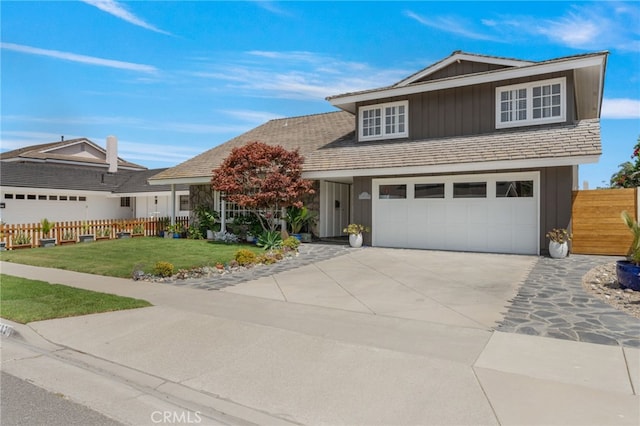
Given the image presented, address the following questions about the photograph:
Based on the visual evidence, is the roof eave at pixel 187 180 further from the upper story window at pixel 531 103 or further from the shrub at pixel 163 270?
the upper story window at pixel 531 103

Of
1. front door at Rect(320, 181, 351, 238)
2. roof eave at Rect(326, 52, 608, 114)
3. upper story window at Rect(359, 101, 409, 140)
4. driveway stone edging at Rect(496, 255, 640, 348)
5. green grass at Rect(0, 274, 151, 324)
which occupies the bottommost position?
green grass at Rect(0, 274, 151, 324)

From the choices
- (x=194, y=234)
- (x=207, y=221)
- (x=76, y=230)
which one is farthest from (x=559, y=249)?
(x=76, y=230)

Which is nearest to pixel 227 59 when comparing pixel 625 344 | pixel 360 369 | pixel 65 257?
pixel 65 257

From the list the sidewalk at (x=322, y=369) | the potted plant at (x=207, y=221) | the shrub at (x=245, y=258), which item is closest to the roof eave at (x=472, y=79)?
the potted plant at (x=207, y=221)

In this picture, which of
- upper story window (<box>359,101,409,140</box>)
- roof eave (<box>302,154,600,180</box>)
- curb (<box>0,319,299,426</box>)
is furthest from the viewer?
upper story window (<box>359,101,409,140</box>)

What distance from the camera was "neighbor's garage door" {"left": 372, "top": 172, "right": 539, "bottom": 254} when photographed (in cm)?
1282

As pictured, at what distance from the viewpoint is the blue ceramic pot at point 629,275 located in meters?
7.51

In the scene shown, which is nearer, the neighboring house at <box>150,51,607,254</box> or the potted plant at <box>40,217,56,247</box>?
the neighboring house at <box>150,51,607,254</box>

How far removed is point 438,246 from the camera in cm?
1426

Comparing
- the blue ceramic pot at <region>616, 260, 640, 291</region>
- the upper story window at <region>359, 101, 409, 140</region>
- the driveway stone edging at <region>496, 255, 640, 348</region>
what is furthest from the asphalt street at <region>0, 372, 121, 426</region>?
the upper story window at <region>359, 101, 409, 140</region>

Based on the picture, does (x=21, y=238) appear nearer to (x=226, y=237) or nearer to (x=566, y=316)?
(x=226, y=237)

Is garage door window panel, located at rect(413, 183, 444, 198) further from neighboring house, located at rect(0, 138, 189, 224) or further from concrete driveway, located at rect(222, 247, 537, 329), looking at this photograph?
neighboring house, located at rect(0, 138, 189, 224)

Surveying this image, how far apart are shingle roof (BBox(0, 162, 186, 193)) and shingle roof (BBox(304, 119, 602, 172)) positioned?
12666 mm

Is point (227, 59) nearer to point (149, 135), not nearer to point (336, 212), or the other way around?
point (336, 212)
